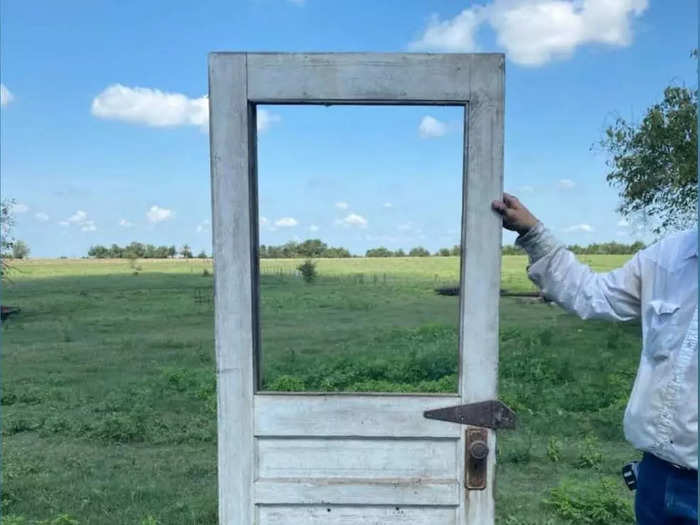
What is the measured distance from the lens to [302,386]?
2205mm

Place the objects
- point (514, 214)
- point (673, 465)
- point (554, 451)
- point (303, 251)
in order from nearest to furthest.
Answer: point (673, 465) < point (514, 214) < point (303, 251) < point (554, 451)

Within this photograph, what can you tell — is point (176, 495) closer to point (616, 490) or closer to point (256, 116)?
point (616, 490)

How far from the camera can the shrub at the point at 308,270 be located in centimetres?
215

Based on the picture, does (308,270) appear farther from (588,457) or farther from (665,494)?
(588,457)

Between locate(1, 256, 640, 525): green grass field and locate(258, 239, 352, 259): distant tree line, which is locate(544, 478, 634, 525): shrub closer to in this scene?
locate(1, 256, 640, 525): green grass field

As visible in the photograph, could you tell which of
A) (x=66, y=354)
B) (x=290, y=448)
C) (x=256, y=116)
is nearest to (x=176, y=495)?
(x=290, y=448)

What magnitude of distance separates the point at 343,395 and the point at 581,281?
0.80 m

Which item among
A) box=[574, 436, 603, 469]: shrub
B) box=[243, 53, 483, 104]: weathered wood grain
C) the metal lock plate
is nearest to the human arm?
box=[243, 53, 483, 104]: weathered wood grain

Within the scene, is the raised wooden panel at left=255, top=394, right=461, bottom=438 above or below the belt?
above

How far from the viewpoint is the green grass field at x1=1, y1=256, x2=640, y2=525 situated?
7.45ft

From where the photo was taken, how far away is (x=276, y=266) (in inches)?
79.8

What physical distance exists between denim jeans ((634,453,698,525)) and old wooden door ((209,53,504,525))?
432mm

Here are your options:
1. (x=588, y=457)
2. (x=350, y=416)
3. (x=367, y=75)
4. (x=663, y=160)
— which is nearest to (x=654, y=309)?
(x=350, y=416)

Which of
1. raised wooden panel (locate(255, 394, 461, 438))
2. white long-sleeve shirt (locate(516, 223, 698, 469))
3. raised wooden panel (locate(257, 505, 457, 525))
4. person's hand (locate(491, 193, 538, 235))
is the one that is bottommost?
raised wooden panel (locate(257, 505, 457, 525))
